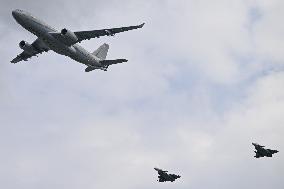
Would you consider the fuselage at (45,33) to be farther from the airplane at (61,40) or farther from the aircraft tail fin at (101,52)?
the aircraft tail fin at (101,52)

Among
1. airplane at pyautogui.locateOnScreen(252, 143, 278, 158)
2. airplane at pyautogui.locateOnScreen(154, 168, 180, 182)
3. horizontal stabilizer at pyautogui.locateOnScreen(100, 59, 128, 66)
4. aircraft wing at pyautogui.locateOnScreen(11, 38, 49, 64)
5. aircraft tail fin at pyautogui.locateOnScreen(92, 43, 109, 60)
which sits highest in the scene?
aircraft tail fin at pyautogui.locateOnScreen(92, 43, 109, 60)

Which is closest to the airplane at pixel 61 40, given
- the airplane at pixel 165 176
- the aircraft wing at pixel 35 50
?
the aircraft wing at pixel 35 50

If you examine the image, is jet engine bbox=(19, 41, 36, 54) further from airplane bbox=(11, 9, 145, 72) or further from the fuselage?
the fuselage

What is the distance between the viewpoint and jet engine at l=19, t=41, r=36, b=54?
132 metres

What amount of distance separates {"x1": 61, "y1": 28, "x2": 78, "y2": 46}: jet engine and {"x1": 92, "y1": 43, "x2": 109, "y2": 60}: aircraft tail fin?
24780mm

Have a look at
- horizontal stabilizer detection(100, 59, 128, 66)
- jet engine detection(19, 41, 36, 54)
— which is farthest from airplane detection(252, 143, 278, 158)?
jet engine detection(19, 41, 36, 54)

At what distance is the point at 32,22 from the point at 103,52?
3350 centimetres

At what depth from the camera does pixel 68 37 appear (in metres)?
118

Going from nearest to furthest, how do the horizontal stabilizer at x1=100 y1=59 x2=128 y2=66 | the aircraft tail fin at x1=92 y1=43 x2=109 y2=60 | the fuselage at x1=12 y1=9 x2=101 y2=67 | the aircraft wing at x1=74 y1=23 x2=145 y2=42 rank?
the fuselage at x1=12 y1=9 x2=101 y2=67
the aircraft wing at x1=74 y1=23 x2=145 y2=42
the horizontal stabilizer at x1=100 y1=59 x2=128 y2=66
the aircraft tail fin at x1=92 y1=43 x2=109 y2=60

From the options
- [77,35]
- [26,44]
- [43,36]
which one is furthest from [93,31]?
[26,44]

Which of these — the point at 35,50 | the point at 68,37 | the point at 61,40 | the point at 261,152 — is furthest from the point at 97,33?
the point at 261,152

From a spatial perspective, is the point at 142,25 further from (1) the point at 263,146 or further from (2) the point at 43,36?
(1) the point at 263,146

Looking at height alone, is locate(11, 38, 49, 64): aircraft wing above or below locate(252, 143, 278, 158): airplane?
above

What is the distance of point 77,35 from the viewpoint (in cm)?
12125
